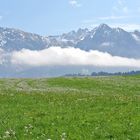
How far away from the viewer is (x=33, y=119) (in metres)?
29.0

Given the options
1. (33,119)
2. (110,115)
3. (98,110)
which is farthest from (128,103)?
(33,119)

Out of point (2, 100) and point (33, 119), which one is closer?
point (33, 119)

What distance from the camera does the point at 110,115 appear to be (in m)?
30.2

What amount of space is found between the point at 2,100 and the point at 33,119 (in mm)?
13312

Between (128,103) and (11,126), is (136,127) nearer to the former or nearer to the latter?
(11,126)

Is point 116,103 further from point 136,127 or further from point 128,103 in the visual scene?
point 136,127

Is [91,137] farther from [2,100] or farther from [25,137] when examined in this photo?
[2,100]

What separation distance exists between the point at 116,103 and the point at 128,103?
3.51 feet

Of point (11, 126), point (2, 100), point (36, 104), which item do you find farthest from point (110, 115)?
point (2, 100)

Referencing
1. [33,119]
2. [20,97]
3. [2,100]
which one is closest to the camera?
[33,119]

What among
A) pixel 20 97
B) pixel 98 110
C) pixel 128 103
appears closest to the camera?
pixel 98 110

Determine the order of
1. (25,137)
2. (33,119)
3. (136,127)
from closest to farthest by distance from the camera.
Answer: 1. (25,137)
2. (136,127)
3. (33,119)

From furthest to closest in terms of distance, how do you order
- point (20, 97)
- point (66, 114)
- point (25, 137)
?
point (20, 97) < point (66, 114) < point (25, 137)

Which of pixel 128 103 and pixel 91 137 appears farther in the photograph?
pixel 128 103
